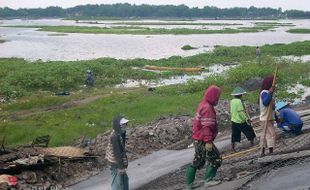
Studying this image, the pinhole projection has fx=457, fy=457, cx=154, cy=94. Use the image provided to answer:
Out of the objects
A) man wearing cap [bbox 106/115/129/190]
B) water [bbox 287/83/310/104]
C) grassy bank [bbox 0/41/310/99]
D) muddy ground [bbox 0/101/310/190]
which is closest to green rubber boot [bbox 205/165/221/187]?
muddy ground [bbox 0/101/310/190]

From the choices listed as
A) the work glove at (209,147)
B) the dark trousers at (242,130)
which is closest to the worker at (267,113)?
the dark trousers at (242,130)

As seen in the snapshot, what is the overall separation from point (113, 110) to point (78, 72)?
13027 mm

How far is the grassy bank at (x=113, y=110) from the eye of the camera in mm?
18109

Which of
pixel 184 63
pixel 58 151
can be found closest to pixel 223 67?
pixel 184 63

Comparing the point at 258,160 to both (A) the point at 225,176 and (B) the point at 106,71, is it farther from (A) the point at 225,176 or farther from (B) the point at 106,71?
(B) the point at 106,71

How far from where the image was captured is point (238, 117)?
1255 cm

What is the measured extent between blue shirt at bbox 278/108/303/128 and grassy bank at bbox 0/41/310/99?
18.1m

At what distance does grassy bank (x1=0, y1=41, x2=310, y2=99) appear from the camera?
3006cm

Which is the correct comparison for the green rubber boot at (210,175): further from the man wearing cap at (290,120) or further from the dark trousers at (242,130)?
the man wearing cap at (290,120)

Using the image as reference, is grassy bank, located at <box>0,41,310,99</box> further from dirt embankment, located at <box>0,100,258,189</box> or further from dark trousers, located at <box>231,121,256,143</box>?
dark trousers, located at <box>231,121,256,143</box>

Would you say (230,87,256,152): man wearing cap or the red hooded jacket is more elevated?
the red hooded jacket

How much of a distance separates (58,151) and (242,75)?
59.1 ft

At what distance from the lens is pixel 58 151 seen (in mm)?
13945

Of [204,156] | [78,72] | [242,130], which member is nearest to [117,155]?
[204,156]
